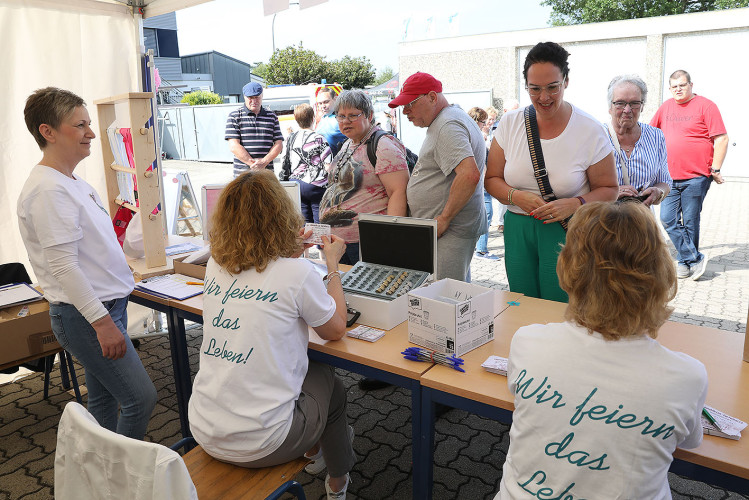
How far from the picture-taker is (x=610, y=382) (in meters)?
Result: 1.09

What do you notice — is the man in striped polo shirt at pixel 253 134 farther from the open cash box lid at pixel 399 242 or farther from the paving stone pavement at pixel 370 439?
the open cash box lid at pixel 399 242

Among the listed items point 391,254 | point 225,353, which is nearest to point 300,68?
point 391,254

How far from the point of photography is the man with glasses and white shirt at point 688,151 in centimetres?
471

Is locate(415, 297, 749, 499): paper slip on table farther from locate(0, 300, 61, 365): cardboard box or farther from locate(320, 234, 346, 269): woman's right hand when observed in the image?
locate(0, 300, 61, 365): cardboard box

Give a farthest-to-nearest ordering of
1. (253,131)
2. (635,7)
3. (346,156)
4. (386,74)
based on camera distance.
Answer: (386,74) < (635,7) < (253,131) < (346,156)

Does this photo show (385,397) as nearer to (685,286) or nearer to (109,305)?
(109,305)

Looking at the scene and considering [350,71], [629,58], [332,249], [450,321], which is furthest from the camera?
[350,71]

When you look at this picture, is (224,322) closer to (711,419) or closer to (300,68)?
(711,419)

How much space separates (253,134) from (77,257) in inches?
134

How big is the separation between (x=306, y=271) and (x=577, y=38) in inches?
487

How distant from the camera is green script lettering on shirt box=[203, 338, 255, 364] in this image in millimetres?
1567

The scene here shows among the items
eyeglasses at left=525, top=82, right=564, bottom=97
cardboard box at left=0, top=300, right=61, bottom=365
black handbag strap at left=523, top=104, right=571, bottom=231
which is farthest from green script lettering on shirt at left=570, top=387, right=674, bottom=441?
cardboard box at left=0, top=300, right=61, bottom=365

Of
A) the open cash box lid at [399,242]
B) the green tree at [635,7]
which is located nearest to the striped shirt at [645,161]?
the open cash box lid at [399,242]

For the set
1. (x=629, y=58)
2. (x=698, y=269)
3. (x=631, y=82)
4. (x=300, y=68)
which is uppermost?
(x=300, y=68)
